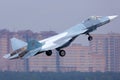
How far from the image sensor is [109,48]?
16312 cm

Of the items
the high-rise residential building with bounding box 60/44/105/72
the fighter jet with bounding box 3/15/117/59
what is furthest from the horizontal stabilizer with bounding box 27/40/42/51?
the high-rise residential building with bounding box 60/44/105/72

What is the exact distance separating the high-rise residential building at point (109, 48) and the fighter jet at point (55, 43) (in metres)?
77.7

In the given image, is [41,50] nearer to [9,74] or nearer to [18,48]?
[18,48]

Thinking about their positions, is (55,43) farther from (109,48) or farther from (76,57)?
(109,48)

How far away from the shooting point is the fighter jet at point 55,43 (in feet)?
213

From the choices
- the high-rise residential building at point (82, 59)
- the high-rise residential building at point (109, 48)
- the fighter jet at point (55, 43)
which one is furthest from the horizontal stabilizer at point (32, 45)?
the high-rise residential building at point (82, 59)

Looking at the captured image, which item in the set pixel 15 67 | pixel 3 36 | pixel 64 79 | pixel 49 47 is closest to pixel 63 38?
pixel 49 47

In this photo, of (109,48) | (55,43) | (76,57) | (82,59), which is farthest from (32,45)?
(109,48)

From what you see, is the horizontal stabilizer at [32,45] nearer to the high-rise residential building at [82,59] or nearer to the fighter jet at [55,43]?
the fighter jet at [55,43]

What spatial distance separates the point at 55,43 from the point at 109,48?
96.9 metres

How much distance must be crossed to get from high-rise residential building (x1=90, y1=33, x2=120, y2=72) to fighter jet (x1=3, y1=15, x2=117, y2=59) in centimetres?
7765

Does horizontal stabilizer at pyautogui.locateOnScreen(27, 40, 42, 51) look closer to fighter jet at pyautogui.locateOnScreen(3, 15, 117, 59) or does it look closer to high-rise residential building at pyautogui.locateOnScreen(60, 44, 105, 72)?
fighter jet at pyautogui.locateOnScreen(3, 15, 117, 59)

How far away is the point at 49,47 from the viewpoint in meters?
65.9

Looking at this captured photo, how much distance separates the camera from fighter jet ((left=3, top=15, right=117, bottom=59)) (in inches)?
2552
